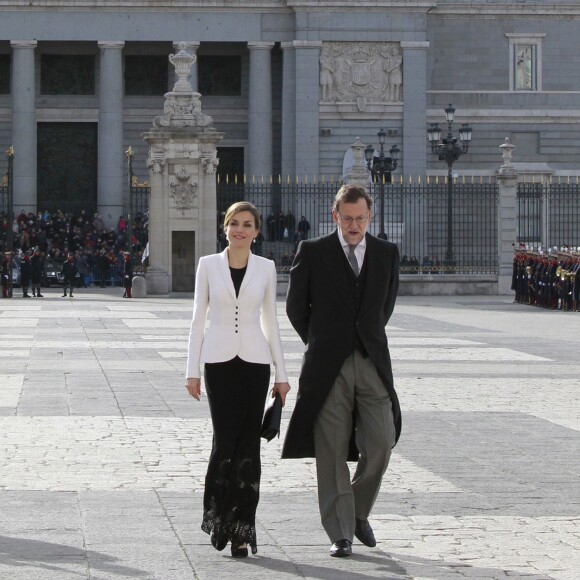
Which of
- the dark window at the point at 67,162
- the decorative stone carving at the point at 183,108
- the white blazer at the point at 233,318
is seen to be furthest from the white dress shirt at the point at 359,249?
the dark window at the point at 67,162

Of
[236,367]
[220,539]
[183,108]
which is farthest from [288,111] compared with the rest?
[220,539]

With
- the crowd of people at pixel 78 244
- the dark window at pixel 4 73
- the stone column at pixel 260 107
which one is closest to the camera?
the crowd of people at pixel 78 244

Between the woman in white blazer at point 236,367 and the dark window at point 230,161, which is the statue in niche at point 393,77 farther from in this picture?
the woman in white blazer at point 236,367

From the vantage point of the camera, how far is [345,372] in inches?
322

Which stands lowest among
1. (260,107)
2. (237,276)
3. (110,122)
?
(237,276)

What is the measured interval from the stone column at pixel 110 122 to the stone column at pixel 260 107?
486 centimetres

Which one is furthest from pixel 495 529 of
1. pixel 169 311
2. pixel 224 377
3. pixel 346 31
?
pixel 346 31

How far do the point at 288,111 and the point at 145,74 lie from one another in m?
7.16

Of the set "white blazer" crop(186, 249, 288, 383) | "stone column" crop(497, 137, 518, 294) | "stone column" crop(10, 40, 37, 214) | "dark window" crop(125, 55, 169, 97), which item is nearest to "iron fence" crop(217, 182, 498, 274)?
"stone column" crop(497, 137, 518, 294)

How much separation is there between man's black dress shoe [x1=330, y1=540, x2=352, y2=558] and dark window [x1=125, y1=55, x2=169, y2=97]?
60.6 m

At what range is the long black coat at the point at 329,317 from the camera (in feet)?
26.8

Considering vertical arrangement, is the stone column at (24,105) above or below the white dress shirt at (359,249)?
above

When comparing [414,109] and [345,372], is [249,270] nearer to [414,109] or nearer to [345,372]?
[345,372]

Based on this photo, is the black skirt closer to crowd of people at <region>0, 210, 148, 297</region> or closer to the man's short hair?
the man's short hair
